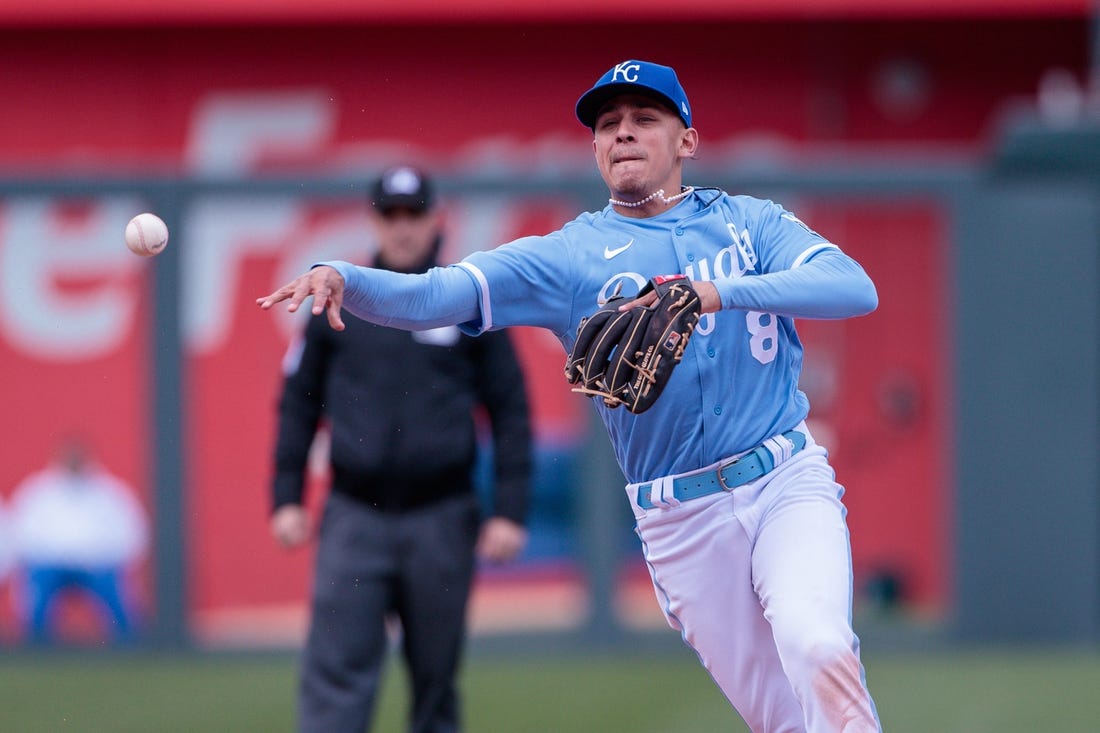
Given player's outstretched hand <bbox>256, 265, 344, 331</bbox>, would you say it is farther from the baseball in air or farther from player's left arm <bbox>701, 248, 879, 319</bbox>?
player's left arm <bbox>701, 248, 879, 319</bbox>

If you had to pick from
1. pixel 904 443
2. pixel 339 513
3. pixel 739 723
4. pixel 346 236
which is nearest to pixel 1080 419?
pixel 904 443

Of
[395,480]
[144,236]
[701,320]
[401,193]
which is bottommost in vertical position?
[395,480]

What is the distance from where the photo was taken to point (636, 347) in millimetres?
4012

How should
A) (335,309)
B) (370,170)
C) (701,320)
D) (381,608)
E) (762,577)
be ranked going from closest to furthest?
(335,309) → (762,577) → (701,320) → (381,608) → (370,170)

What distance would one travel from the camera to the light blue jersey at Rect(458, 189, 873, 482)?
14.5 feet

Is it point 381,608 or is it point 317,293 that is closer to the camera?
point 317,293

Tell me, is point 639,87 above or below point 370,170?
below

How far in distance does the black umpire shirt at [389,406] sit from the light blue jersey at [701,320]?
1.44 metres

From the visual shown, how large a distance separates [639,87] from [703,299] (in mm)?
730

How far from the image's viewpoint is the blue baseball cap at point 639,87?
4465mm

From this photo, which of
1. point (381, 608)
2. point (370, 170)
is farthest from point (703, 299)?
point (370, 170)

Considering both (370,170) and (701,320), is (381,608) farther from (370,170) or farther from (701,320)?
(370,170)

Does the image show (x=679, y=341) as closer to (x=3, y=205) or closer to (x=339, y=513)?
(x=339, y=513)

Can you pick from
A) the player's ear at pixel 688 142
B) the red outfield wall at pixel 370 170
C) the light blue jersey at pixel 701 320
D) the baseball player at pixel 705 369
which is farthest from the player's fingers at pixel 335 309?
the red outfield wall at pixel 370 170
